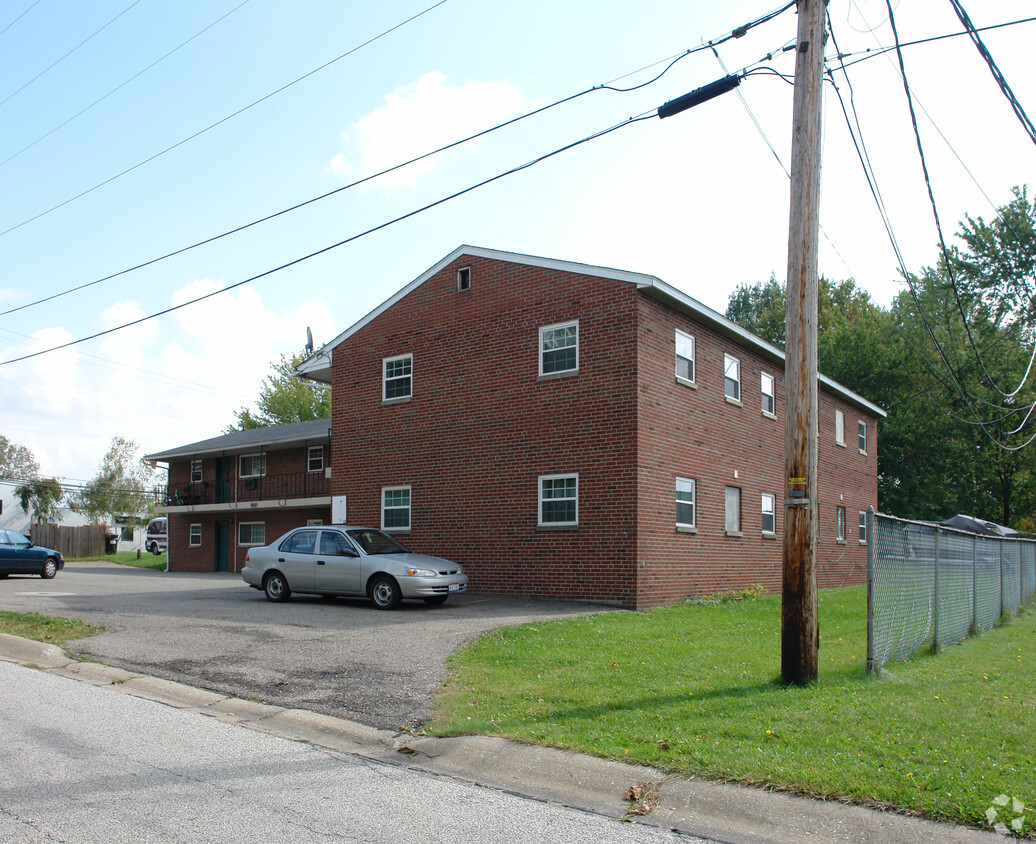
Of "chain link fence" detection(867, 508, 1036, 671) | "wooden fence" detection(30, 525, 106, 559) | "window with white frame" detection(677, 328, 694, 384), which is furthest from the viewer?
"wooden fence" detection(30, 525, 106, 559)

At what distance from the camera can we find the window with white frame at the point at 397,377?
20.4 metres

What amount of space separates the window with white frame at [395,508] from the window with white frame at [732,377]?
314 inches

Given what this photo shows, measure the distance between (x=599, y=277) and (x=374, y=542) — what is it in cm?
689

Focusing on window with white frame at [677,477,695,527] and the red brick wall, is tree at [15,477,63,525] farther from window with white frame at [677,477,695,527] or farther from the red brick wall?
window with white frame at [677,477,695,527]

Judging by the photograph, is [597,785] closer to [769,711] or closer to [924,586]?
[769,711]

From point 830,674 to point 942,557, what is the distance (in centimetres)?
338

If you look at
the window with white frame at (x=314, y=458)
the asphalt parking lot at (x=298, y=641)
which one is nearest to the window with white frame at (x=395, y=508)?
the asphalt parking lot at (x=298, y=641)

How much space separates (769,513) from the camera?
22219 millimetres

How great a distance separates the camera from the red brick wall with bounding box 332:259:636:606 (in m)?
16.8

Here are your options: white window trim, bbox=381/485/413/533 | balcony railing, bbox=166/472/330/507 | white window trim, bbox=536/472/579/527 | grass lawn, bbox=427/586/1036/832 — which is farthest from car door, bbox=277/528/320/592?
balcony railing, bbox=166/472/330/507

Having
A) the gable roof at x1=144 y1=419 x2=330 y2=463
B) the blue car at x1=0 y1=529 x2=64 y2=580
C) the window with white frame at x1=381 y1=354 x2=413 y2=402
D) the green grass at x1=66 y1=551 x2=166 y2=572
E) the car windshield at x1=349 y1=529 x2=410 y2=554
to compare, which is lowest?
the green grass at x1=66 y1=551 x2=166 y2=572

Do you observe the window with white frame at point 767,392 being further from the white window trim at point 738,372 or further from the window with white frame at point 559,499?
the window with white frame at point 559,499

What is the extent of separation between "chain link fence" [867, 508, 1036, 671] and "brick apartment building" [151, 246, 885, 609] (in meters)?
5.59

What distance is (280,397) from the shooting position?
206 ft
